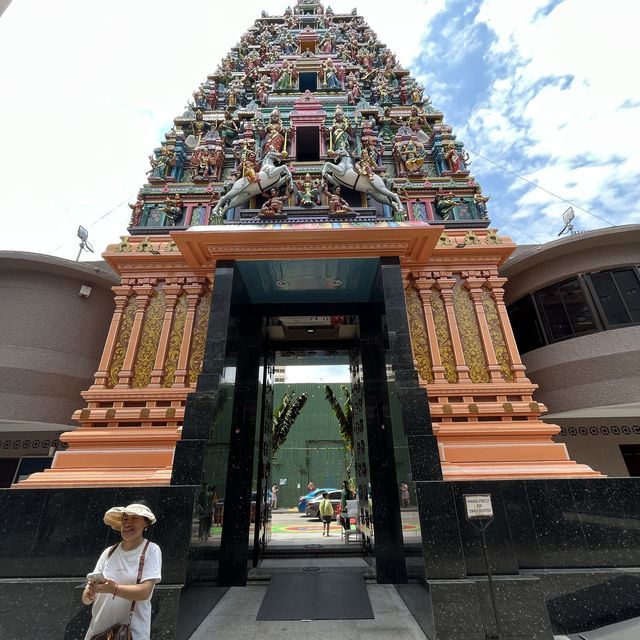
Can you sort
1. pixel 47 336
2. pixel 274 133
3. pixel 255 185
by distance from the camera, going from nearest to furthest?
pixel 255 185
pixel 47 336
pixel 274 133

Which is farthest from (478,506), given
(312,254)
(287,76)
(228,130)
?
(287,76)

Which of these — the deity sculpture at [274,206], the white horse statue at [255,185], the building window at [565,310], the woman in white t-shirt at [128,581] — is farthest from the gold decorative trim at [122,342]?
the building window at [565,310]

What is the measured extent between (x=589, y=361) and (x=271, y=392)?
7.81m

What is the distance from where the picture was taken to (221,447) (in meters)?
6.04

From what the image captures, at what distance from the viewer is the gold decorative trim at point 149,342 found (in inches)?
282

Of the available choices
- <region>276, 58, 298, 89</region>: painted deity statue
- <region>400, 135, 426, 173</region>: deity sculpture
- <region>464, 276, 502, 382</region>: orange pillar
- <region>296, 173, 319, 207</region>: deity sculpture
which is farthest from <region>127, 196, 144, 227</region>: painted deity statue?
<region>464, 276, 502, 382</region>: orange pillar

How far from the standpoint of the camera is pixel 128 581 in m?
2.80

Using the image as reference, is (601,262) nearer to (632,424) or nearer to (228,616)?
(632,424)

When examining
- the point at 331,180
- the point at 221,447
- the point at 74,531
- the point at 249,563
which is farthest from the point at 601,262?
the point at 74,531

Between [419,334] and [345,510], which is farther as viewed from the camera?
[345,510]

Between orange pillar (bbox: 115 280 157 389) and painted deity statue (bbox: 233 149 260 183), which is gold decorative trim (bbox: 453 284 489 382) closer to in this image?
painted deity statue (bbox: 233 149 260 183)

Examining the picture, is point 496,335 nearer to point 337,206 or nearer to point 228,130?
point 337,206

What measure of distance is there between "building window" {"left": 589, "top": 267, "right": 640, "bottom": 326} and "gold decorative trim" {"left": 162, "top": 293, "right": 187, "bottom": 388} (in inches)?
394

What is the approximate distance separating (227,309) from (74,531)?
3.68m
